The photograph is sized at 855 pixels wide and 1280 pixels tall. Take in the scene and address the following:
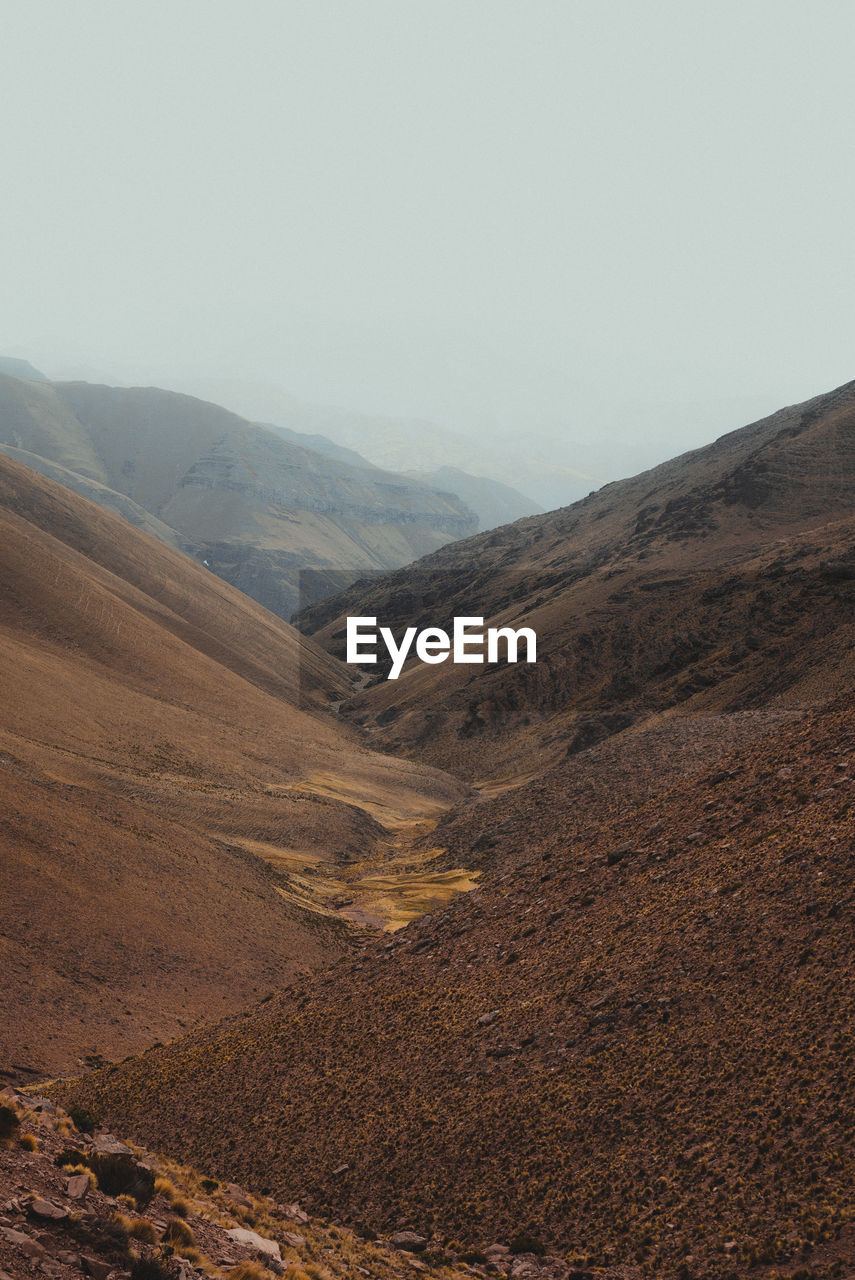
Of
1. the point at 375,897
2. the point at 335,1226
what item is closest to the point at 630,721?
the point at 375,897

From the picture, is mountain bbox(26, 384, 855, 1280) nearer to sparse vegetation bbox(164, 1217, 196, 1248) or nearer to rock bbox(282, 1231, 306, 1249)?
rock bbox(282, 1231, 306, 1249)

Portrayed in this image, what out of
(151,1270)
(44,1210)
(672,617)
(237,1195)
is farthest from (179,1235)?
(672,617)

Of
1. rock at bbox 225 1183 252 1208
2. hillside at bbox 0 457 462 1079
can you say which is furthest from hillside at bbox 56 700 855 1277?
hillside at bbox 0 457 462 1079

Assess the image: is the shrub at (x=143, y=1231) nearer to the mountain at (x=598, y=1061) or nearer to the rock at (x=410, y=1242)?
the mountain at (x=598, y=1061)

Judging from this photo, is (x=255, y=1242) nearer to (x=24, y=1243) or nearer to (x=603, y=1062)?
(x=24, y=1243)

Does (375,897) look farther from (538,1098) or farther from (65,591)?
(65,591)

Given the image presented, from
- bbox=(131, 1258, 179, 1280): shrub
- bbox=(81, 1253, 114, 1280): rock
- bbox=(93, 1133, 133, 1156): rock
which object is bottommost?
bbox=(93, 1133, 133, 1156): rock
